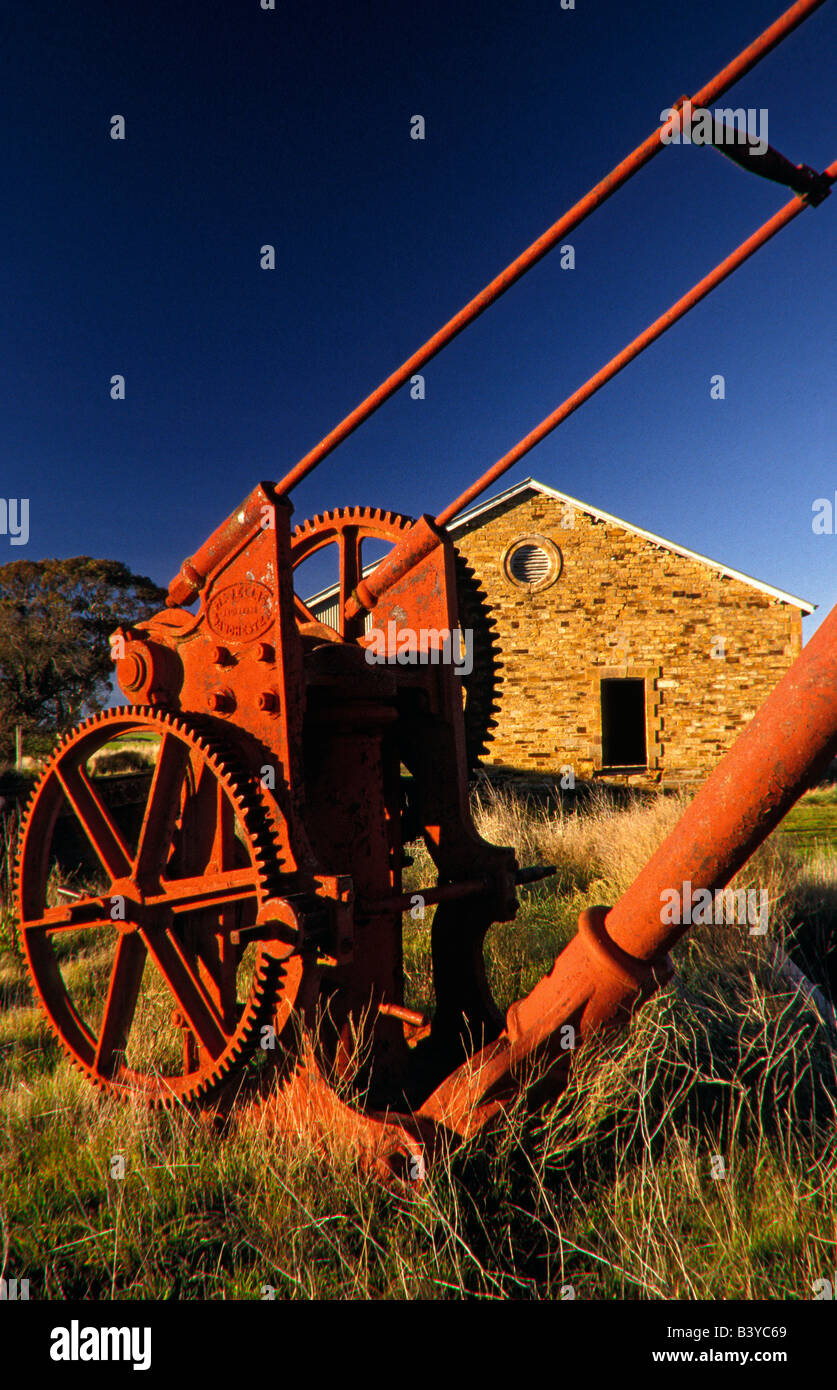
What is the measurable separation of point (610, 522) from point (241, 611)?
1331cm

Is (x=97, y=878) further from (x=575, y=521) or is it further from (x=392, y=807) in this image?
(x=575, y=521)

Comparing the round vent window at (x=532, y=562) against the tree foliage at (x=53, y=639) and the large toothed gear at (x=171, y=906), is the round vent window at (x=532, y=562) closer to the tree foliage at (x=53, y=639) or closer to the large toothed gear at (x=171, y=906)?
the large toothed gear at (x=171, y=906)

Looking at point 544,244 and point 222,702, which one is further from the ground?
point 544,244

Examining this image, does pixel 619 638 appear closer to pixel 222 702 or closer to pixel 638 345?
pixel 638 345

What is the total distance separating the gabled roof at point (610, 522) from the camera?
14.5 meters

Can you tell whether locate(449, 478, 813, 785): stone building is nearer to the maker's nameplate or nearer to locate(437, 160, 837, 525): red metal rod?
locate(437, 160, 837, 525): red metal rod

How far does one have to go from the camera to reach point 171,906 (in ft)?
8.76

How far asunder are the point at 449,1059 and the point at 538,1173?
901 millimetres

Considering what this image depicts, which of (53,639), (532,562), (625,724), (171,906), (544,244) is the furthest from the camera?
(53,639)

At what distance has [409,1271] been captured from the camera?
6.46ft

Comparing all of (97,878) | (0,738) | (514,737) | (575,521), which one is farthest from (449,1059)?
(0,738)

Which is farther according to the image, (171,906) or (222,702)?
(171,906)

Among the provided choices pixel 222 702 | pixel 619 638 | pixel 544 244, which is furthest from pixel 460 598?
pixel 619 638

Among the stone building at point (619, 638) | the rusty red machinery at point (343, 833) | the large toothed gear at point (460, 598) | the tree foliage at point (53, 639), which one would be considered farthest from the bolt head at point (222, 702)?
the tree foliage at point (53, 639)
